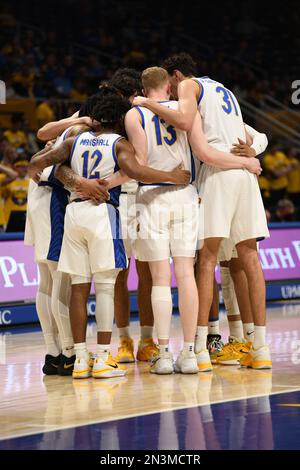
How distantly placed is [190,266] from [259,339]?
0.77 metres

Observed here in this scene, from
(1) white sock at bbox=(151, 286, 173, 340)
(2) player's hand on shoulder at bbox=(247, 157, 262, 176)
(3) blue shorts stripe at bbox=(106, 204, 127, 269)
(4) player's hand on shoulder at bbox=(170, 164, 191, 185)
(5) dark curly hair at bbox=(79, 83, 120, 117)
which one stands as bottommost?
(1) white sock at bbox=(151, 286, 173, 340)

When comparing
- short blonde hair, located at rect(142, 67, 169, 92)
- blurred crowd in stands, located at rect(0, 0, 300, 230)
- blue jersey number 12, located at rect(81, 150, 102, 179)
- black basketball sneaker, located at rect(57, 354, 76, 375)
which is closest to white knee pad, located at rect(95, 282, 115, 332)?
black basketball sneaker, located at rect(57, 354, 76, 375)

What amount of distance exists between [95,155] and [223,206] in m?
1.04

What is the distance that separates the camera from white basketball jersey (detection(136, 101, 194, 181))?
718 cm

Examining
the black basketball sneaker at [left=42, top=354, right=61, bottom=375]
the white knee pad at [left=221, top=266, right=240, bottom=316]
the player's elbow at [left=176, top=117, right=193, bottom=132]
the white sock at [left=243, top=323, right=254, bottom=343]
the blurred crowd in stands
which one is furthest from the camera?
the blurred crowd in stands

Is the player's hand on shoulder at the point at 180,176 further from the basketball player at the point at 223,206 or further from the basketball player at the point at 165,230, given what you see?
the basketball player at the point at 223,206

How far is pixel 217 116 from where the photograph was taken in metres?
7.26

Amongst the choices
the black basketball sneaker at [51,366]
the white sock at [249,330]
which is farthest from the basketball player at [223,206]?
the black basketball sneaker at [51,366]

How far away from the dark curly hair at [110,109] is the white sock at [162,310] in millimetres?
1323

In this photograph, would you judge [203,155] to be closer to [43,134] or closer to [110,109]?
[110,109]

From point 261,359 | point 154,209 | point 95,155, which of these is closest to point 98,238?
point 154,209

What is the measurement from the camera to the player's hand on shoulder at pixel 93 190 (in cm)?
702

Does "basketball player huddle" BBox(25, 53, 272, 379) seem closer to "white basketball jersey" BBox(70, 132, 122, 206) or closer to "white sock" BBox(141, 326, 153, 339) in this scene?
"white basketball jersey" BBox(70, 132, 122, 206)

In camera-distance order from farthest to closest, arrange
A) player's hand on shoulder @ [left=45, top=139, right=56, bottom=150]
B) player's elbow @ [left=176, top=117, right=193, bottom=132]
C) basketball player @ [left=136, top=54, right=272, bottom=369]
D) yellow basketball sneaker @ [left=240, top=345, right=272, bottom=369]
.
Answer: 1. player's hand on shoulder @ [left=45, top=139, right=56, bottom=150]
2. yellow basketball sneaker @ [left=240, top=345, right=272, bottom=369]
3. basketball player @ [left=136, top=54, right=272, bottom=369]
4. player's elbow @ [left=176, top=117, right=193, bottom=132]
